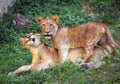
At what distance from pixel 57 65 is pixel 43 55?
524mm

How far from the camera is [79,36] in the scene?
12359 millimetres

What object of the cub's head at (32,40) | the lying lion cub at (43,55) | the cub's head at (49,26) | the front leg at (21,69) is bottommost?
the front leg at (21,69)

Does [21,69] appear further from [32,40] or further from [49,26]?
[49,26]

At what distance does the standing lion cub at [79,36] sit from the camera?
1208 centimetres

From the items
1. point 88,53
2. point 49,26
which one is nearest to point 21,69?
point 49,26

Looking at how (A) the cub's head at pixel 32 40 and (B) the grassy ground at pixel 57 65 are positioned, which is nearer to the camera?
(B) the grassy ground at pixel 57 65

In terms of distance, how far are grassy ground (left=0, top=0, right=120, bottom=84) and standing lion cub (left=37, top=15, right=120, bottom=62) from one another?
40 cm

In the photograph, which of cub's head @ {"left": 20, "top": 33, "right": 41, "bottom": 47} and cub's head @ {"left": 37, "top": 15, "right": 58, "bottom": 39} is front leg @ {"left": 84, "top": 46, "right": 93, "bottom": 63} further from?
cub's head @ {"left": 20, "top": 33, "right": 41, "bottom": 47}

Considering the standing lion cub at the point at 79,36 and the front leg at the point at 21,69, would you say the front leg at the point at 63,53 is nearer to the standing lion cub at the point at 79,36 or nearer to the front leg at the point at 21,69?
the standing lion cub at the point at 79,36

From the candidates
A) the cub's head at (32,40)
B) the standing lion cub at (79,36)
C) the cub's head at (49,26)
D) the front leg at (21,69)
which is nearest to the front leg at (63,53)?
the standing lion cub at (79,36)

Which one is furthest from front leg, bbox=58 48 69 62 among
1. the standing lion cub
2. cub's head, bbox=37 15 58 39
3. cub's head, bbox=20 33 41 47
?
cub's head, bbox=20 33 41 47

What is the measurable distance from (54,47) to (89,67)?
1203 millimetres

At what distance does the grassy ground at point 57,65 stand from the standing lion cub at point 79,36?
401 millimetres

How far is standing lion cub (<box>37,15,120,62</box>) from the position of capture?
12078 mm
